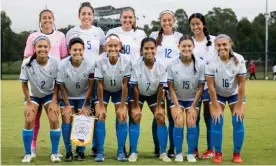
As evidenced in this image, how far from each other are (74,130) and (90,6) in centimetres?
195

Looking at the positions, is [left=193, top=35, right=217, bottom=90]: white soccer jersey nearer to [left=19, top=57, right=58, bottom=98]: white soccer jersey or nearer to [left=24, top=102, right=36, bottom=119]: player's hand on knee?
[left=19, top=57, right=58, bottom=98]: white soccer jersey

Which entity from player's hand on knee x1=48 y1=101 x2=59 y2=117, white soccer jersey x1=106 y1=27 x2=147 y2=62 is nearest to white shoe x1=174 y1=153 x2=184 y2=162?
white soccer jersey x1=106 y1=27 x2=147 y2=62

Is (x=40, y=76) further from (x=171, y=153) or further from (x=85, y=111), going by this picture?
(x=171, y=153)

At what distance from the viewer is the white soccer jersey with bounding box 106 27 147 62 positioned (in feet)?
21.7

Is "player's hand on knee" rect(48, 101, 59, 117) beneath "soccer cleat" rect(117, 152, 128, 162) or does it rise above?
A: above

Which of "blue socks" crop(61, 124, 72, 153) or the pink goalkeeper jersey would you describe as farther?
the pink goalkeeper jersey

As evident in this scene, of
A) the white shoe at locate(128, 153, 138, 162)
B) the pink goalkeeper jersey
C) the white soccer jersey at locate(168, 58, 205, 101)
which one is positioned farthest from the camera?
the pink goalkeeper jersey

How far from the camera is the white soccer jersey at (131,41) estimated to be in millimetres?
6609

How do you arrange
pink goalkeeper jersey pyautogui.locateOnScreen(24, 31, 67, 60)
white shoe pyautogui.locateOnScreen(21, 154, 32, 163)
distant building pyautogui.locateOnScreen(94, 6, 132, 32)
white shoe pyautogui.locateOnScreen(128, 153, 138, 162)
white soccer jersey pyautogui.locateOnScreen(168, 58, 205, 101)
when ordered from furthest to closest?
1. distant building pyautogui.locateOnScreen(94, 6, 132, 32)
2. pink goalkeeper jersey pyautogui.locateOnScreen(24, 31, 67, 60)
3. white soccer jersey pyautogui.locateOnScreen(168, 58, 205, 101)
4. white shoe pyautogui.locateOnScreen(128, 153, 138, 162)
5. white shoe pyautogui.locateOnScreen(21, 154, 32, 163)

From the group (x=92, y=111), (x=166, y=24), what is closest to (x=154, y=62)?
(x=166, y=24)

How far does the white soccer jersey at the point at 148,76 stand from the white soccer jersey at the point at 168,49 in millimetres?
389

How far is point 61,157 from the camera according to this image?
20.7 feet

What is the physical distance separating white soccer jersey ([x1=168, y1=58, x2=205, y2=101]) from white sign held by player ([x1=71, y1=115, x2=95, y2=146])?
1277 mm

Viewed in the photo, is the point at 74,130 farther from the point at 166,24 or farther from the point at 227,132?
the point at 227,132
